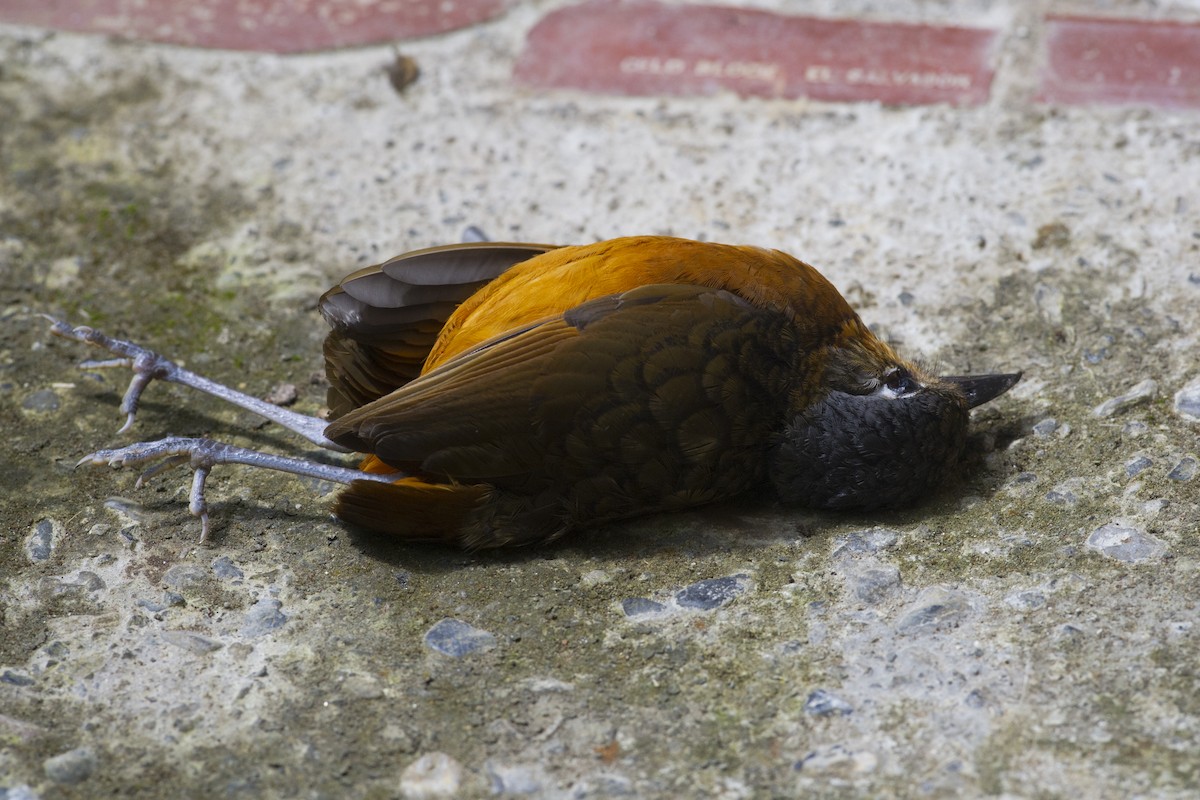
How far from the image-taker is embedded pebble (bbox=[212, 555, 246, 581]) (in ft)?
10.6

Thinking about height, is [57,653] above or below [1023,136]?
below

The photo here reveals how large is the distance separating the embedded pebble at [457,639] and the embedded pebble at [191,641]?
1.63ft

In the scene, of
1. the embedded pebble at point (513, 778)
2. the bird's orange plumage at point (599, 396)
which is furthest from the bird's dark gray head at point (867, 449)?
the embedded pebble at point (513, 778)

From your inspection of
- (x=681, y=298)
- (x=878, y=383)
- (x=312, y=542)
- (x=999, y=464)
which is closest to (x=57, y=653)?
(x=312, y=542)

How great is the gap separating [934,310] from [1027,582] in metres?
1.24

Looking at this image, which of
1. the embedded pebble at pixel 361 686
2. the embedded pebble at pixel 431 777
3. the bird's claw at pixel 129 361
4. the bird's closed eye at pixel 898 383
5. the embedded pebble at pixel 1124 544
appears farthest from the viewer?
the bird's claw at pixel 129 361

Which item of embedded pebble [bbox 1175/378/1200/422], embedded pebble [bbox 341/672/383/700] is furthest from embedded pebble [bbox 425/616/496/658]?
embedded pebble [bbox 1175/378/1200/422]

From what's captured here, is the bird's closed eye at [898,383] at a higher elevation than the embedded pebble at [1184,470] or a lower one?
higher

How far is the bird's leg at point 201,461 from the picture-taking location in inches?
133

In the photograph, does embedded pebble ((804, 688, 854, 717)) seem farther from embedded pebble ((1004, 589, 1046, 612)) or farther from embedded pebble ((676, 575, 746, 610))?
embedded pebble ((1004, 589, 1046, 612))

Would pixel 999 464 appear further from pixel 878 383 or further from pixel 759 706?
pixel 759 706

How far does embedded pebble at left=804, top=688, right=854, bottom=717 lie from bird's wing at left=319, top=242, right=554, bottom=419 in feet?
4.81

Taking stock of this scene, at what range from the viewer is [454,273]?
355 centimetres

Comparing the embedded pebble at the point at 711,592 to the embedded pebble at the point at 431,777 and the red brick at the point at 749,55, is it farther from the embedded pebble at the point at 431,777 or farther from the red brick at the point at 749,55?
the red brick at the point at 749,55
